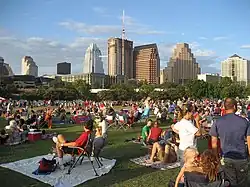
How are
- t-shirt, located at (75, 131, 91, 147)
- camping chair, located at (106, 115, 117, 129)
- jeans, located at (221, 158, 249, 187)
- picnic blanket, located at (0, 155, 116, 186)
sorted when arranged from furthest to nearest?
camping chair, located at (106, 115, 117, 129), t-shirt, located at (75, 131, 91, 147), picnic blanket, located at (0, 155, 116, 186), jeans, located at (221, 158, 249, 187)

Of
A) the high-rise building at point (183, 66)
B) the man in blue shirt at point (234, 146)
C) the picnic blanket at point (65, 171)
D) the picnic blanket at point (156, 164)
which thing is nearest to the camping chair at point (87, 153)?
the picnic blanket at point (65, 171)

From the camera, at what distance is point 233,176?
4270 millimetres

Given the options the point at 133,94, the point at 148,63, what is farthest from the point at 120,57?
the point at 133,94

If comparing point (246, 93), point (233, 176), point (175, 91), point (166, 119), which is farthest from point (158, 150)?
point (246, 93)

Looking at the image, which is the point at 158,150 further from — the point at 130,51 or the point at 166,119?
the point at 130,51

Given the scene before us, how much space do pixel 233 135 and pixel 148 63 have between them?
164 metres

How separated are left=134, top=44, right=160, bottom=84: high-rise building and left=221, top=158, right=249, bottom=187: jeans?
15970cm

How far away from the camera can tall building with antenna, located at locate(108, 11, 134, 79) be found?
169125 mm

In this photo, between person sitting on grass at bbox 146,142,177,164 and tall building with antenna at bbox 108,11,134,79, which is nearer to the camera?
person sitting on grass at bbox 146,142,177,164

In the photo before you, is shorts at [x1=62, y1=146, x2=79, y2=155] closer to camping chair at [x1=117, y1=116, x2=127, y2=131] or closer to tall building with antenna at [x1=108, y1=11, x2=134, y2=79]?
camping chair at [x1=117, y1=116, x2=127, y2=131]

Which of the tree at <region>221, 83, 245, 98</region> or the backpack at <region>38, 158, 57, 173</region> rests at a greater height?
the tree at <region>221, 83, 245, 98</region>

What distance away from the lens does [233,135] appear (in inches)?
169

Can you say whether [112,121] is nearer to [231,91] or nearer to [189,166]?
[189,166]

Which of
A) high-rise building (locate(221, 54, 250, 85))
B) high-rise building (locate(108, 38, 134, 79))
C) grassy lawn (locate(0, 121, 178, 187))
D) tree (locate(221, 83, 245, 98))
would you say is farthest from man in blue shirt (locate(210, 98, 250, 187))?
high-rise building (locate(221, 54, 250, 85))
